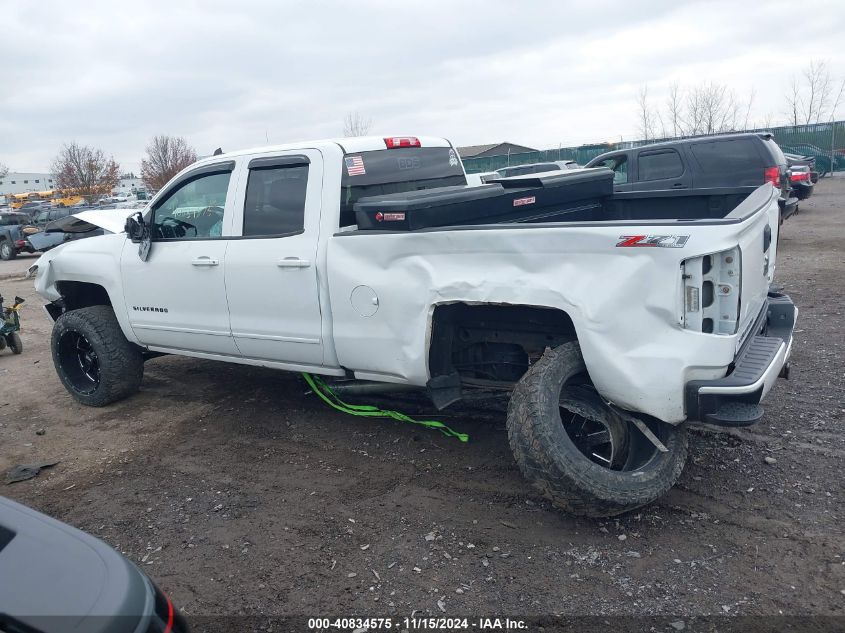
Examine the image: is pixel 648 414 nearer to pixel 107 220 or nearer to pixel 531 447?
pixel 531 447

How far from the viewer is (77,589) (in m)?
1.79

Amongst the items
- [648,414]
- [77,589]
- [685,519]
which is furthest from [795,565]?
[77,589]

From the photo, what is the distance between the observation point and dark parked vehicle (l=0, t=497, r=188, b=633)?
168cm

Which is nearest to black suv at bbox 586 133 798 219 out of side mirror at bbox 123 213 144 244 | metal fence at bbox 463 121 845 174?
side mirror at bbox 123 213 144 244

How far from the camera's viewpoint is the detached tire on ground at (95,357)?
5.81 metres

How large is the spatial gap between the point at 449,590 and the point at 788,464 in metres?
2.24

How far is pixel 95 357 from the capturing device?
6.01 meters

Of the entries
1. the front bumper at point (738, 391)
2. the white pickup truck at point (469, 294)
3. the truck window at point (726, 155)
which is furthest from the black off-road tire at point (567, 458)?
the truck window at point (726, 155)

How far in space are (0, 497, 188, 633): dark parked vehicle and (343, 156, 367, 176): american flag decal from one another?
3057 mm

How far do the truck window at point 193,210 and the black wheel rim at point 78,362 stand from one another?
1.44 m

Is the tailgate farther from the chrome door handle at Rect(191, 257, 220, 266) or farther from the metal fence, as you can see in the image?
the metal fence

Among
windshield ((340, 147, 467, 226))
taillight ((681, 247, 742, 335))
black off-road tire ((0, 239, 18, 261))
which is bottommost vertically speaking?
black off-road tire ((0, 239, 18, 261))

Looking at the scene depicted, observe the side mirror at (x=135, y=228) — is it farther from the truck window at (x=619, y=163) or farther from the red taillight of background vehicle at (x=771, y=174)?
the red taillight of background vehicle at (x=771, y=174)

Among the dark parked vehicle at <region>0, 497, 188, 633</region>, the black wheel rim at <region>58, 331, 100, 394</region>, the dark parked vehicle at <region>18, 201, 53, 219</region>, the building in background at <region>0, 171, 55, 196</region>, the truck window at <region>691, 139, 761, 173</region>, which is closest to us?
the dark parked vehicle at <region>0, 497, 188, 633</region>
